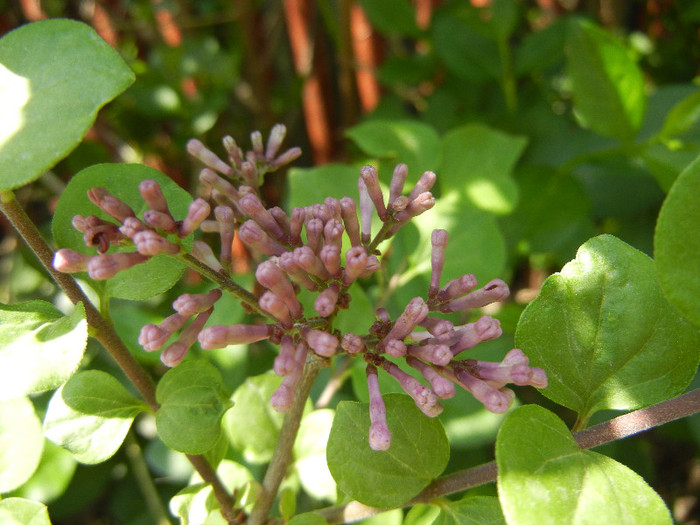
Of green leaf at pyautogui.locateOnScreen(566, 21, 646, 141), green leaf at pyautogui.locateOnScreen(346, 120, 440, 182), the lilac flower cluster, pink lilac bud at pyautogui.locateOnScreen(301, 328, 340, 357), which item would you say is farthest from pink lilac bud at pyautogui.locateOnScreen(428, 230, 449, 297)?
green leaf at pyautogui.locateOnScreen(566, 21, 646, 141)

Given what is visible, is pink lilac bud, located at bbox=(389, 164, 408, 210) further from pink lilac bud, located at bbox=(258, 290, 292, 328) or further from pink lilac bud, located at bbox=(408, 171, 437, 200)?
pink lilac bud, located at bbox=(258, 290, 292, 328)

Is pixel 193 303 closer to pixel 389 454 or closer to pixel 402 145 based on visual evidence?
pixel 389 454

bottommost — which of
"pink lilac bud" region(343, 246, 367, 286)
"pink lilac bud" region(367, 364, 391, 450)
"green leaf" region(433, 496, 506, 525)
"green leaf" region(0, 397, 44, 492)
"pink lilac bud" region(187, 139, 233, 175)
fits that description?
"green leaf" region(433, 496, 506, 525)

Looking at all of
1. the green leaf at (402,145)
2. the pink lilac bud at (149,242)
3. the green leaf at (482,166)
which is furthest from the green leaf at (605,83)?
the pink lilac bud at (149,242)

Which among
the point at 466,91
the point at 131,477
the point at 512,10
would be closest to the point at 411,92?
the point at 466,91

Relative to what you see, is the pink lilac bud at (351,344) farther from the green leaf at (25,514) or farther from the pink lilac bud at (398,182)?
the green leaf at (25,514)
